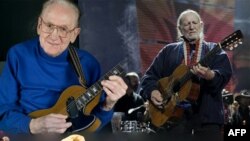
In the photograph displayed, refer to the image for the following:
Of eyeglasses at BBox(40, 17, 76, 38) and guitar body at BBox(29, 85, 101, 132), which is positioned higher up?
eyeglasses at BBox(40, 17, 76, 38)

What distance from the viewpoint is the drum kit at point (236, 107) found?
2.51m

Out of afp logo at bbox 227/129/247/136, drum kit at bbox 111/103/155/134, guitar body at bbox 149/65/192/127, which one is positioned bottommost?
afp logo at bbox 227/129/247/136

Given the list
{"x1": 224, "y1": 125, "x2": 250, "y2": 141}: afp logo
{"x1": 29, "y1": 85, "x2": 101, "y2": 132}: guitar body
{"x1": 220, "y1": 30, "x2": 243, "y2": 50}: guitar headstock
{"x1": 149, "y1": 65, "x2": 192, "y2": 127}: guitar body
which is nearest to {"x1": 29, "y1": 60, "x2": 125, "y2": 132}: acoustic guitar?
{"x1": 29, "y1": 85, "x2": 101, "y2": 132}: guitar body

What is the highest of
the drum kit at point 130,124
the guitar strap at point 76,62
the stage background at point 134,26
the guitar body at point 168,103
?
the stage background at point 134,26

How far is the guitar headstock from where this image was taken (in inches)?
97.3

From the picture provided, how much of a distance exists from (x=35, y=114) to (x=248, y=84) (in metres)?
1.36

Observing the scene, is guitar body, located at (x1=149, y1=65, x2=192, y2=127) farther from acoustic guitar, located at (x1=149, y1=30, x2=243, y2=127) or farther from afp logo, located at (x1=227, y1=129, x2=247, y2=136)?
afp logo, located at (x1=227, y1=129, x2=247, y2=136)

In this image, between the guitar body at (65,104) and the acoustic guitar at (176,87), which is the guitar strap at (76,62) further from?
the acoustic guitar at (176,87)

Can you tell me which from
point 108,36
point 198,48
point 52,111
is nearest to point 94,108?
point 52,111

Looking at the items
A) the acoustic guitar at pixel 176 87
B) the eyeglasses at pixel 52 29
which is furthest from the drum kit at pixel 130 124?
the eyeglasses at pixel 52 29

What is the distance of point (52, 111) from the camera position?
2457 mm

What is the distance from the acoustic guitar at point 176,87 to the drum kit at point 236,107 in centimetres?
21

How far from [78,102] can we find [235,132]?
3.37ft

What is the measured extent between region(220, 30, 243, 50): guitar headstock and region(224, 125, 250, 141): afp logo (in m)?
0.51
